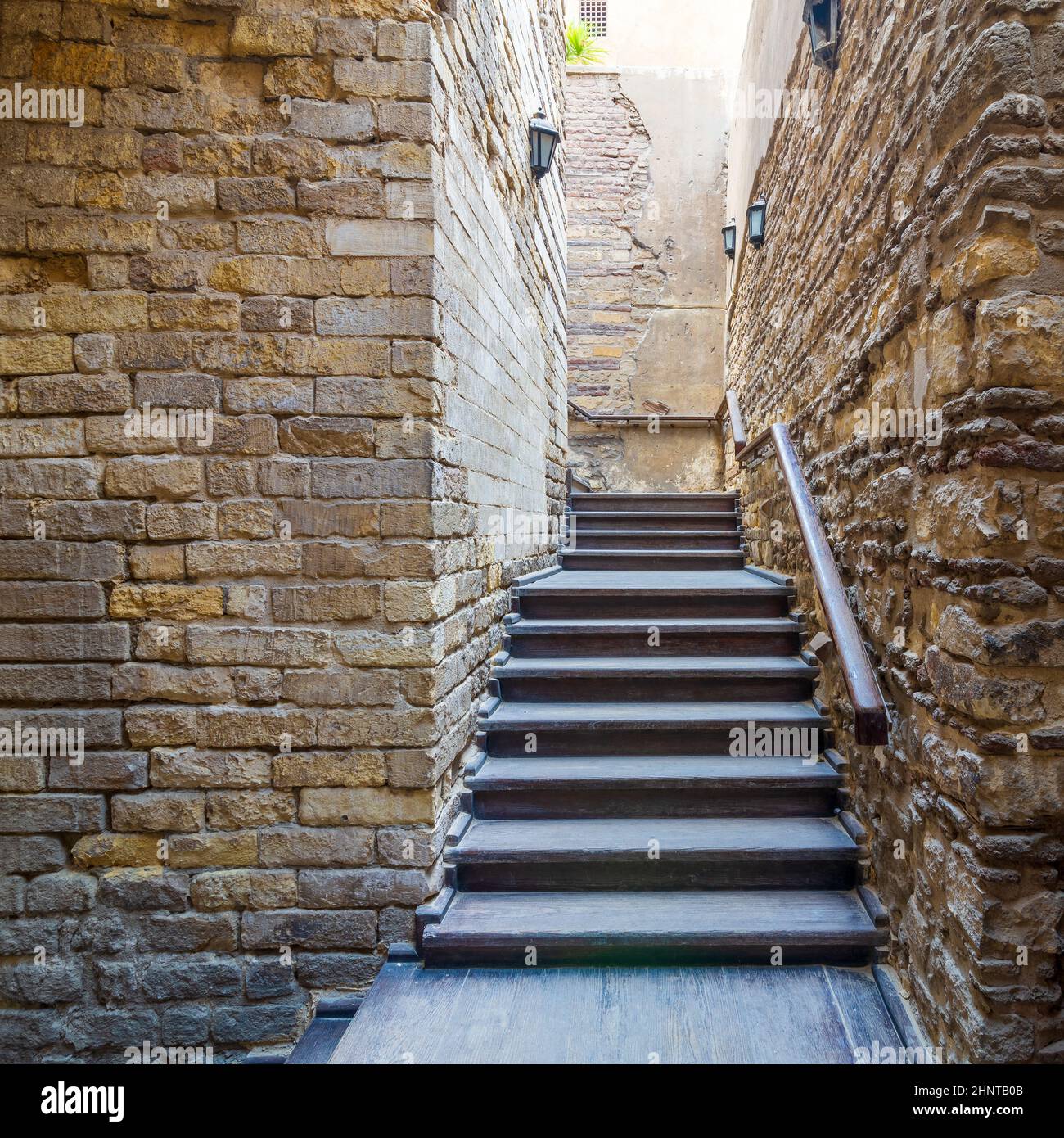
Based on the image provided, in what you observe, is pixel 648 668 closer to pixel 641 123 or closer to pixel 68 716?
pixel 68 716

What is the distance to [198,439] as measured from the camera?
223cm

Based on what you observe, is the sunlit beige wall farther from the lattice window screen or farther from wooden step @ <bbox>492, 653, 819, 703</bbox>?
wooden step @ <bbox>492, 653, 819, 703</bbox>

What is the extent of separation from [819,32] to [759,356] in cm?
213

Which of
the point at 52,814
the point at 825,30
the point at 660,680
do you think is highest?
the point at 825,30

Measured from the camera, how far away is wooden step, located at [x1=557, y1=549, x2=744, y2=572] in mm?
4520

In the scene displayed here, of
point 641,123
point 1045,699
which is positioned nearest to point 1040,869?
point 1045,699

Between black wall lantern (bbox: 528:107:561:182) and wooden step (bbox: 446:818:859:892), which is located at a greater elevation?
black wall lantern (bbox: 528:107:561:182)

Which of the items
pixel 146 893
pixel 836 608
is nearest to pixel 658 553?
pixel 836 608

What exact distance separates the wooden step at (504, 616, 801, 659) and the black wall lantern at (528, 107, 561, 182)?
2.64 m

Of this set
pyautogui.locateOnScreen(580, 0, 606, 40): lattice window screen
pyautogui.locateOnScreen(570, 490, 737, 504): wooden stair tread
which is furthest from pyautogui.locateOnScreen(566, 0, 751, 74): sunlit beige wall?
pyautogui.locateOnScreen(570, 490, 737, 504): wooden stair tread

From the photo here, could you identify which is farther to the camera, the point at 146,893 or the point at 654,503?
the point at 654,503

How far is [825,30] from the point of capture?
2965 mm

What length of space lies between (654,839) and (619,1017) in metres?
0.61

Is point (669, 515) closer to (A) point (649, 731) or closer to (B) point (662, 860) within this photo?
(A) point (649, 731)
